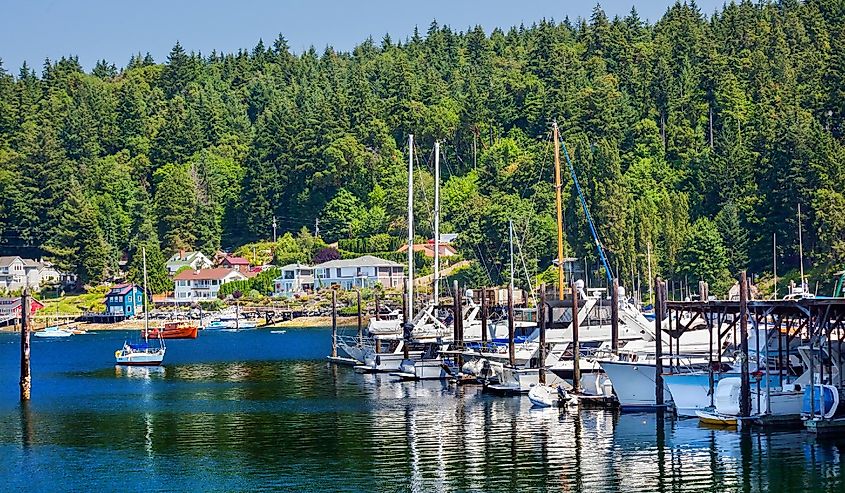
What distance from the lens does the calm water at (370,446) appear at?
3991 cm

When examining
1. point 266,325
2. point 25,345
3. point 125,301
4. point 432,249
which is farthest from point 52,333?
point 25,345

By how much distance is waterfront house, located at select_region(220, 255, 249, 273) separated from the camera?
182000 millimetres

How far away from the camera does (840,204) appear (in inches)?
4675

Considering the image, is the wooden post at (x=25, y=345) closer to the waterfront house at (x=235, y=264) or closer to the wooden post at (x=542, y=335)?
the wooden post at (x=542, y=335)

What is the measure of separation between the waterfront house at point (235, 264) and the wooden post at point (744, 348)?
140 m

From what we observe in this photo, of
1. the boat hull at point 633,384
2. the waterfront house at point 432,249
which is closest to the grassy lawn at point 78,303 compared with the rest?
the waterfront house at point 432,249

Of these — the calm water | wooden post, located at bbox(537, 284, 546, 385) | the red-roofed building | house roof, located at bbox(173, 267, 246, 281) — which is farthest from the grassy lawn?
wooden post, located at bbox(537, 284, 546, 385)

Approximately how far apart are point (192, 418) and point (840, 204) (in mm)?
78258

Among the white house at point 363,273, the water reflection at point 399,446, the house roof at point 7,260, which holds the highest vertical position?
the house roof at point 7,260

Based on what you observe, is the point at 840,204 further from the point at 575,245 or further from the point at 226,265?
the point at 226,265

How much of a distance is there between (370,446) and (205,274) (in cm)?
13200

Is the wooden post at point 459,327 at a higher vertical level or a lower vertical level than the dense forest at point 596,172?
lower

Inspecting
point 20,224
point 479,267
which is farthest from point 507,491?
point 20,224

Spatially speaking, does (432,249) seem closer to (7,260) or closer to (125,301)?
(125,301)
